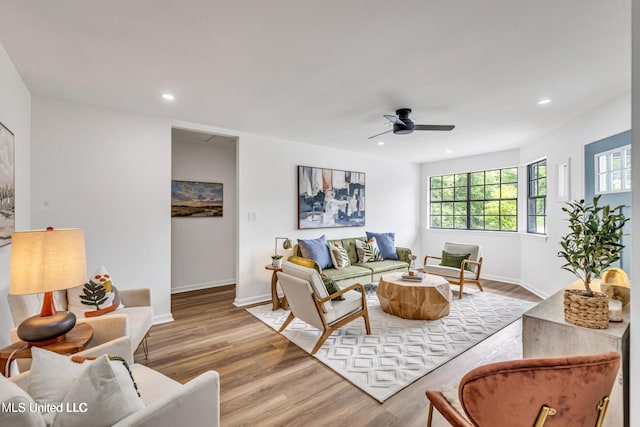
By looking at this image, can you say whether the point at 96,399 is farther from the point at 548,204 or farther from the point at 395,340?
the point at 548,204

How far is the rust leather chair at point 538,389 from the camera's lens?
972 millimetres

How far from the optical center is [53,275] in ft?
5.38

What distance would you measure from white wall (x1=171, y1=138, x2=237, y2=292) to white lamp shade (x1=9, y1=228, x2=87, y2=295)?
335 cm

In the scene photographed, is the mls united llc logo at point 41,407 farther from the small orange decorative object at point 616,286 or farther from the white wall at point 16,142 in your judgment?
the small orange decorative object at point 616,286

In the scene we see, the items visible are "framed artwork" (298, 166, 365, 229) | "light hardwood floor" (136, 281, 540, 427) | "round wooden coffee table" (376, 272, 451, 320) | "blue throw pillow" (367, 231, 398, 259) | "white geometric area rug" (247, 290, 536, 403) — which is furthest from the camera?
"blue throw pillow" (367, 231, 398, 259)

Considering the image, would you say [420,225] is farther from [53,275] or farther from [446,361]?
[53,275]

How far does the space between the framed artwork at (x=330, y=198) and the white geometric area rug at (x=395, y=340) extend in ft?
5.40

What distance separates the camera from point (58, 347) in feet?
5.48

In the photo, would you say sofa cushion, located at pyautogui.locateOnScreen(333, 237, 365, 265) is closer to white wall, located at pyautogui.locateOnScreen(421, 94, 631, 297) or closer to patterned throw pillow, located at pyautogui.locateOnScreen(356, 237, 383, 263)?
patterned throw pillow, located at pyautogui.locateOnScreen(356, 237, 383, 263)

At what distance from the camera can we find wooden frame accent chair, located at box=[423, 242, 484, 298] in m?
4.58

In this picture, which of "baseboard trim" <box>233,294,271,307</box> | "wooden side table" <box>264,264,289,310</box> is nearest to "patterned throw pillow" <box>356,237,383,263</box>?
"wooden side table" <box>264,264,289,310</box>

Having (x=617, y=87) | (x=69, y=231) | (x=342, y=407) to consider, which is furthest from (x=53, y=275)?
(x=617, y=87)

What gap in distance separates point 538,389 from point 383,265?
3.89 meters

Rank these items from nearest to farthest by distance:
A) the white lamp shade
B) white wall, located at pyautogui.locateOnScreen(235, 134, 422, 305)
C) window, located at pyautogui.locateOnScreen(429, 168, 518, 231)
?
1. the white lamp shade
2. white wall, located at pyautogui.locateOnScreen(235, 134, 422, 305)
3. window, located at pyautogui.locateOnScreen(429, 168, 518, 231)
